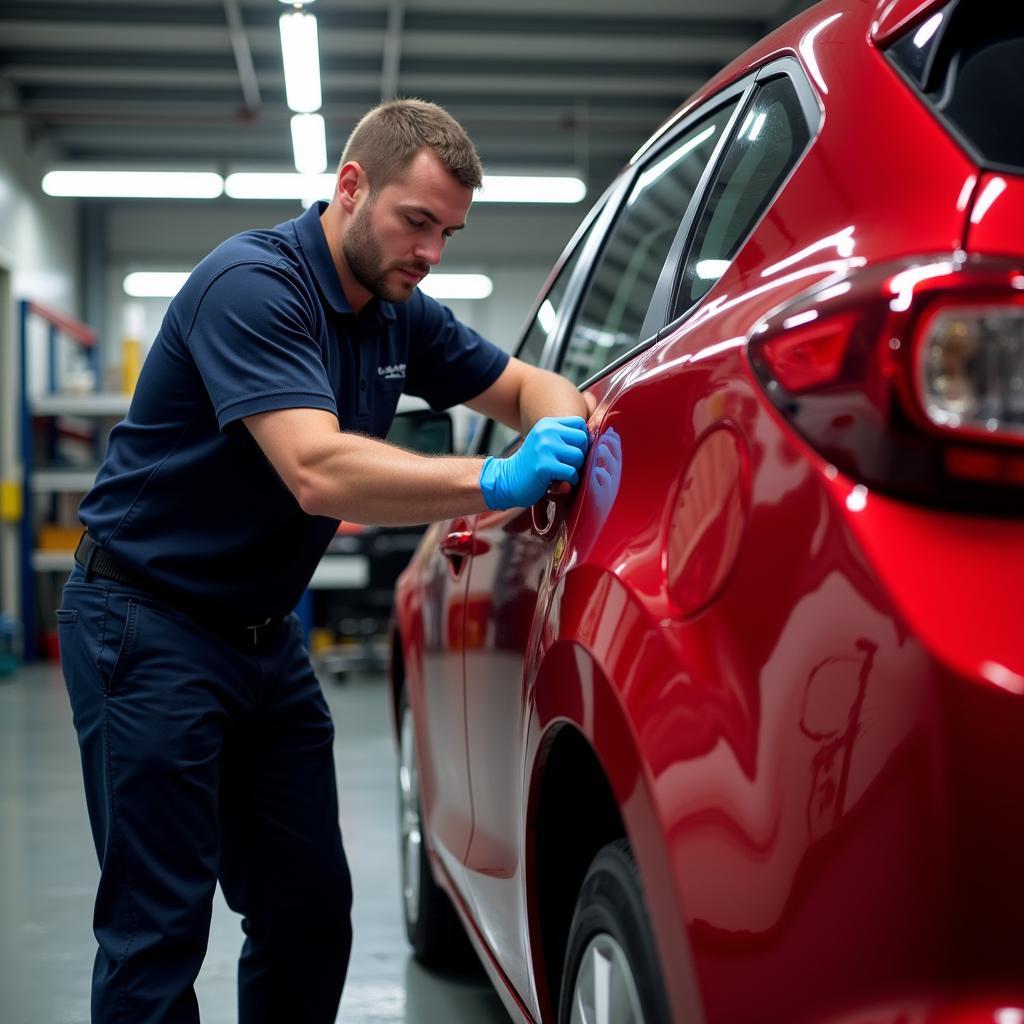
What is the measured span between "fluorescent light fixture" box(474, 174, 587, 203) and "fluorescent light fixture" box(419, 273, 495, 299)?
335 cm

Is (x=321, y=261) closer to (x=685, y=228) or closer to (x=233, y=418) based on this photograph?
(x=233, y=418)

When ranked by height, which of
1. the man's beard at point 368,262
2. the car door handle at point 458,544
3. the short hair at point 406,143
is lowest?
the car door handle at point 458,544

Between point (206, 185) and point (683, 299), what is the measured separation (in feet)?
31.5

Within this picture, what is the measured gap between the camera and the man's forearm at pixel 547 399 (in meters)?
1.71

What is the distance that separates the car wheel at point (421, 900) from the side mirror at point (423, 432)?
60cm

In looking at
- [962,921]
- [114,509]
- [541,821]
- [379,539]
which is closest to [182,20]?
Answer: [379,539]

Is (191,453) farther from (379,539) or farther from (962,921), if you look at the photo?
(379,539)

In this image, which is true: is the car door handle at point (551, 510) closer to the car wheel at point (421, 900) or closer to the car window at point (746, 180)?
the car window at point (746, 180)

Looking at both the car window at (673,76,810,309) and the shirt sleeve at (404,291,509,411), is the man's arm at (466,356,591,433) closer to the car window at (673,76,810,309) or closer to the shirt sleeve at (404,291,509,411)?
the shirt sleeve at (404,291,509,411)

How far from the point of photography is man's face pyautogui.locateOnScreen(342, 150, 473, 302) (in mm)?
1888

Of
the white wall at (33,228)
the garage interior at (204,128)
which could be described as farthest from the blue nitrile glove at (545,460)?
the white wall at (33,228)

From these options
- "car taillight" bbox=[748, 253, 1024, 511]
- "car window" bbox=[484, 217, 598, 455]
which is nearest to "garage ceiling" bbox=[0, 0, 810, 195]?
"car window" bbox=[484, 217, 598, 455]

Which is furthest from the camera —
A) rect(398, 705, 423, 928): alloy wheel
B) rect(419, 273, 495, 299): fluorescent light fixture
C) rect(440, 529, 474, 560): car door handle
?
rect(419, 273, 495, 299): fluorescent light fixture

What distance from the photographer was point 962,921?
31.4 inches
